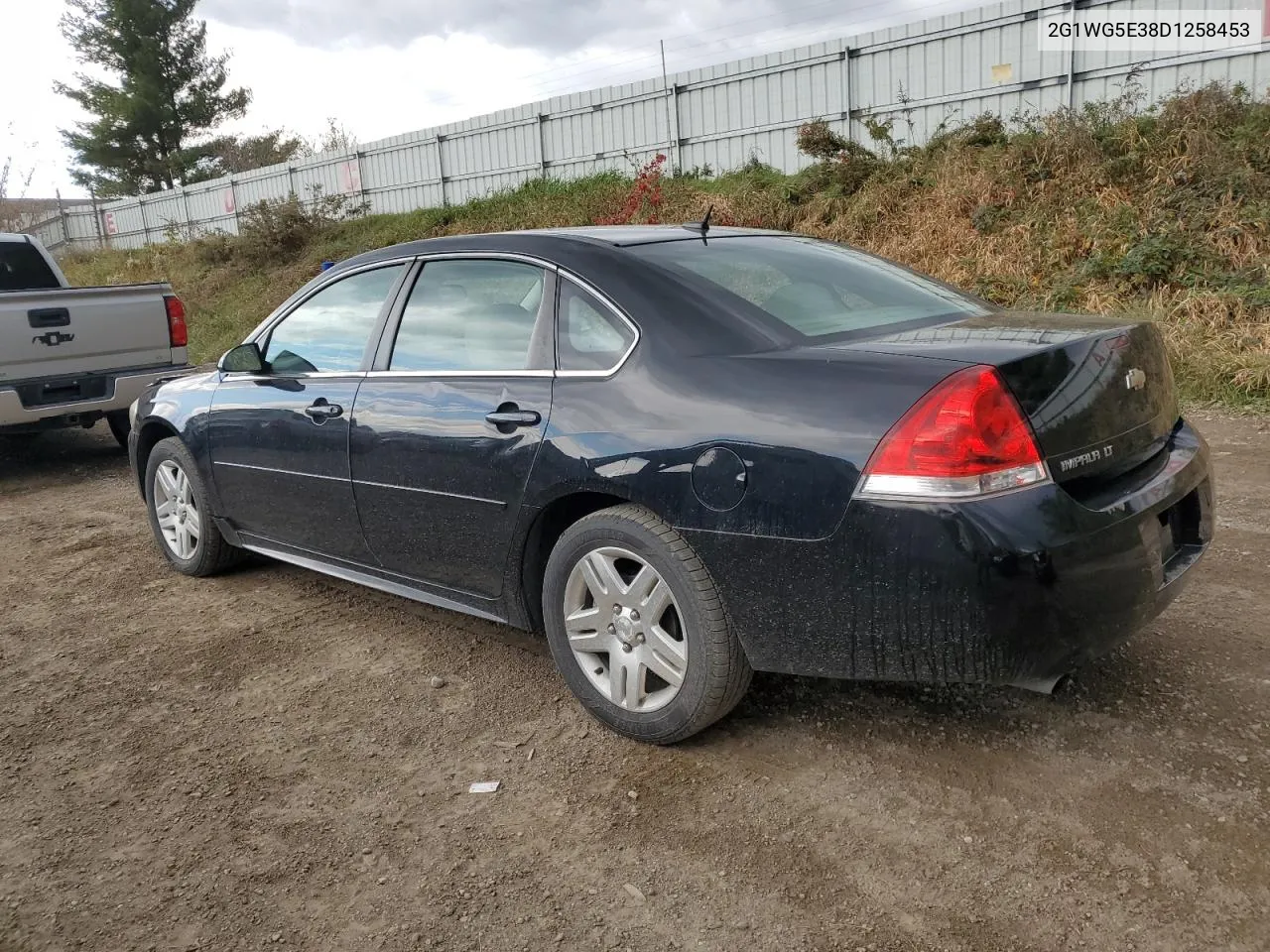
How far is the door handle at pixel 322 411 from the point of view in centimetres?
379

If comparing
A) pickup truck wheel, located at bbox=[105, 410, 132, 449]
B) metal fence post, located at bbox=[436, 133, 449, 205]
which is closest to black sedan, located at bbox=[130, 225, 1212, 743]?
pickup truck wheel, located at bbox=[105, 410, 132, 449]

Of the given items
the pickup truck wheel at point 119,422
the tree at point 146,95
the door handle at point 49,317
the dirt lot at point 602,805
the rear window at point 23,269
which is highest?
the tree at point 146,95

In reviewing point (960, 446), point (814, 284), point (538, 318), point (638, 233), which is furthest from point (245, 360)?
point (960, 446)

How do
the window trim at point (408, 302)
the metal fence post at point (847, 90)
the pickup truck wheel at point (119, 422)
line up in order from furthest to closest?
the metal fence post at point (847, 90) → the pickup truck wheel at point (119, 422) → the window trim at point (408, 302)

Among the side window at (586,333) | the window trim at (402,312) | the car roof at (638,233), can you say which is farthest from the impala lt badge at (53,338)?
the side window at (586,333)

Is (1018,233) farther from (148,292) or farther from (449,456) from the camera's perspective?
(449,456)

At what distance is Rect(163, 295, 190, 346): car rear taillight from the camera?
7.96m

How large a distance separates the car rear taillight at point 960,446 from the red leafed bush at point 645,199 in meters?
12.9

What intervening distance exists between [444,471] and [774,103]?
13184 millimetres

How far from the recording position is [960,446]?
2.36 metres

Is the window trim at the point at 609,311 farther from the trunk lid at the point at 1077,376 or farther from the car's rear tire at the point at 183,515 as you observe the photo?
the car's rear tire at the point at 183,515

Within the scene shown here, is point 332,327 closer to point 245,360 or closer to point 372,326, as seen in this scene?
point 372,326

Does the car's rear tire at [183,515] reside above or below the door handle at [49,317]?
below

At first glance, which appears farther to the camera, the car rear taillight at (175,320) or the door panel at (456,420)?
the car rear taillight at (175,320)
